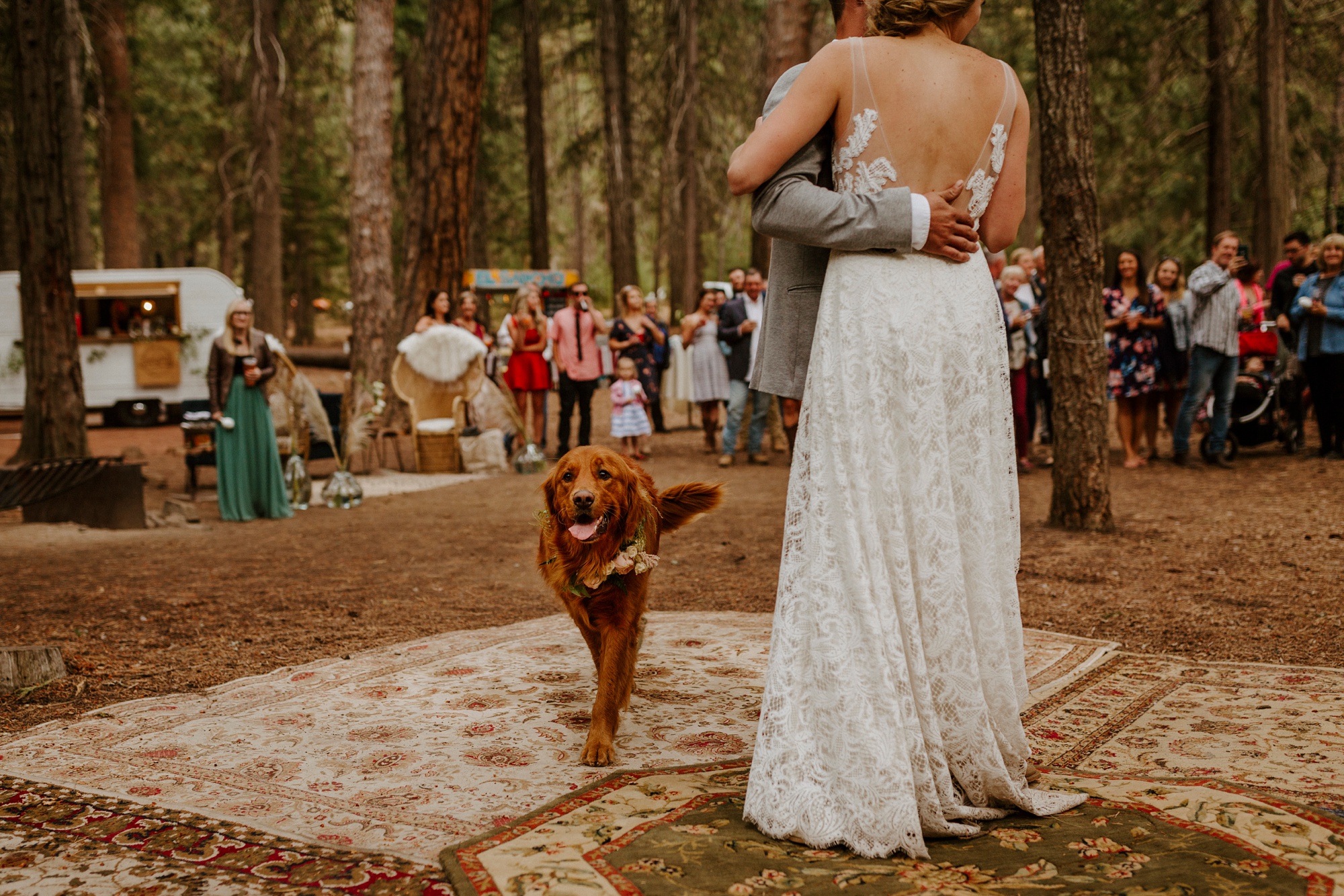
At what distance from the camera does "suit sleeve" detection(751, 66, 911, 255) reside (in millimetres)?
2949

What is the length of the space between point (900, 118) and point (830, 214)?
13.1 inches

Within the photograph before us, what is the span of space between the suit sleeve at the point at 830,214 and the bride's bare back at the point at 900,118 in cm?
7

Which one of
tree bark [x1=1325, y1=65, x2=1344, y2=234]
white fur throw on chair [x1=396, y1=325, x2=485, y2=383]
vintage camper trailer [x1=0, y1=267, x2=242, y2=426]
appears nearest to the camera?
white fur throw on chair [x1=396, y1=325, x2=485, y2=383]

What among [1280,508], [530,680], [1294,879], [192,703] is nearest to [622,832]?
[1294,879]

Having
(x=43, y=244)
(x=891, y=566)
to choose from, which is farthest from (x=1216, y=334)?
(x=43, y=244)

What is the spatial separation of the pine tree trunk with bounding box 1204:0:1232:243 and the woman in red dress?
10.7 m

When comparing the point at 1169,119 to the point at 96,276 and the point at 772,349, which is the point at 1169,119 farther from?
the point at 772,349

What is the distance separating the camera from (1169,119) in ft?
73.4

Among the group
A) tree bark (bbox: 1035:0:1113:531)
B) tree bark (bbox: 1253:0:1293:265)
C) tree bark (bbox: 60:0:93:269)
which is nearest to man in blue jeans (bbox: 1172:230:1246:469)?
tree bark (bbox: 1035:0:1113:531)

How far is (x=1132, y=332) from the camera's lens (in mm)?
11742

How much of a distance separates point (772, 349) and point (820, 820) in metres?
1.28

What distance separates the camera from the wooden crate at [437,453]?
45.7ft

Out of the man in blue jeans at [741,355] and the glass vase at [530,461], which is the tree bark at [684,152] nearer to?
the man in blue jeans at [741,355]

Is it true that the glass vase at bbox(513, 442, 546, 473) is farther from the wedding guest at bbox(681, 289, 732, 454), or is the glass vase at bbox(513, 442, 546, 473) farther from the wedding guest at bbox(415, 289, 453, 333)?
the wedding guest at bbox(681, 289, 732, 454)
